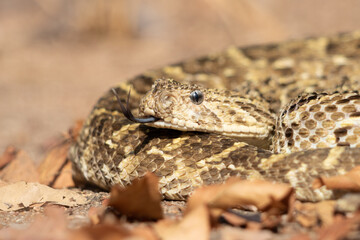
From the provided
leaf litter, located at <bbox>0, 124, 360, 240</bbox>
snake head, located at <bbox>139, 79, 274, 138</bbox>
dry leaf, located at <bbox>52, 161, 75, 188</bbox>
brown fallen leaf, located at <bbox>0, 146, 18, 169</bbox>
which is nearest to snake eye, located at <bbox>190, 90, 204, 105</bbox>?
snake head, located at <bbox>139, 79, 274, 138</bbox>

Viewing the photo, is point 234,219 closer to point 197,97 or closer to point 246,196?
point 246,196

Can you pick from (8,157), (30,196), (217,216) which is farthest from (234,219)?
(8,157)

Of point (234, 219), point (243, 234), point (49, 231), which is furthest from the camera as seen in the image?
point (234, 219)

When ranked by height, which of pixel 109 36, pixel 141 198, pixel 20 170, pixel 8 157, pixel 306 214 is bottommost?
pixel 20 170

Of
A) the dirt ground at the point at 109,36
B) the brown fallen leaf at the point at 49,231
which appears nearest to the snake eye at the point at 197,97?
the brown fallen leaf at the point at 49,231

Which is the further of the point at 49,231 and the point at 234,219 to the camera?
the point at 234,219

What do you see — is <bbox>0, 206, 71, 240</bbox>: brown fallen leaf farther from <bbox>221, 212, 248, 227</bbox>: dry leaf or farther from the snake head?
the snake head
